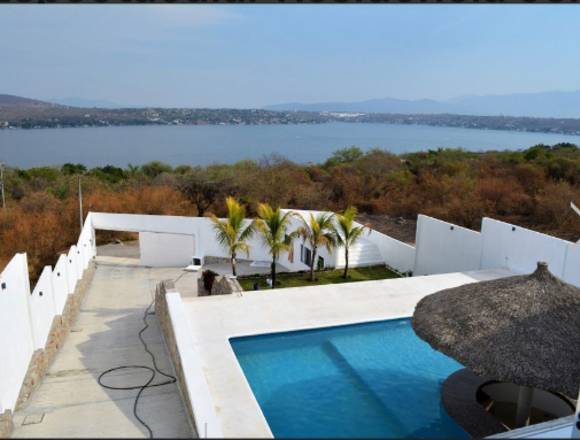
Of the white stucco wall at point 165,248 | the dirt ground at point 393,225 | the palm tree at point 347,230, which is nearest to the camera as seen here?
the palm tree at point 347,230

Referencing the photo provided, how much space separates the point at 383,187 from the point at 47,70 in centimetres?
2512

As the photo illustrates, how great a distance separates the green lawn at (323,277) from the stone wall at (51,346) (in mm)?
5087

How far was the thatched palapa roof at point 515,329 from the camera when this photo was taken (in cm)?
636

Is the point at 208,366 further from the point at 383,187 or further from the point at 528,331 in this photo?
the point at 383,187

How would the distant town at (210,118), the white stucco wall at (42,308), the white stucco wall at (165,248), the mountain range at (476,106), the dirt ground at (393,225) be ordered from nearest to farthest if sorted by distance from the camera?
the white stucco wall at (42,308)
the white stucco wall at (165,248)
the dirt ground at (393,225)
the distant town at (210,118)
the mountain range at (476,106)

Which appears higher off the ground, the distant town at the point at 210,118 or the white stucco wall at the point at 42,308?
the distant town at the point at 210,118

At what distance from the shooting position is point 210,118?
105m

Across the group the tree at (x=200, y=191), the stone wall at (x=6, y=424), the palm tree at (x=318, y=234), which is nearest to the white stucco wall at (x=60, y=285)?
the stone wall at (x=6, y=424)

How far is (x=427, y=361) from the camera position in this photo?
29.8 feet

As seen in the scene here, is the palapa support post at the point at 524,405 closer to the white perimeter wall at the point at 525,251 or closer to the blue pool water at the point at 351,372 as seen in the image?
the blue pool water at the point at 351,372

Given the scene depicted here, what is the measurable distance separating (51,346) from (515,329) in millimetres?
9340

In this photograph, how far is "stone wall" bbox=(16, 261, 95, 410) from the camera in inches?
347

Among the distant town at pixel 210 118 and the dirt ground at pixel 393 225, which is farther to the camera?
the distant town at pixel 210 118

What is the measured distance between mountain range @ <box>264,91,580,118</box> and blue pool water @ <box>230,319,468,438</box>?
7544 centimetres
